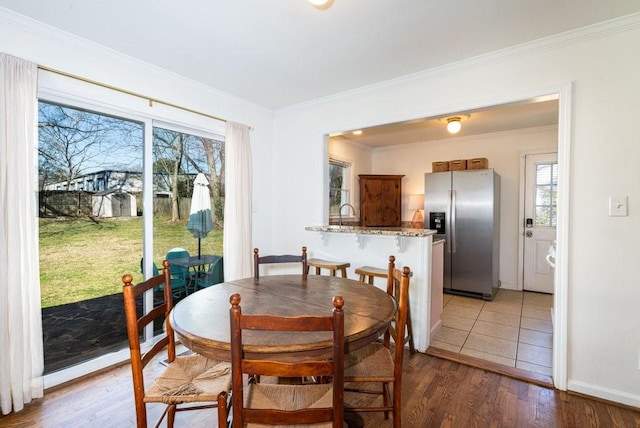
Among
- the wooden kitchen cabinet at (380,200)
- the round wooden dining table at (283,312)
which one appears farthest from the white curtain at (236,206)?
the wooden kitchen cabinet at (380,200)

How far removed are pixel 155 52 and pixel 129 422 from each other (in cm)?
262

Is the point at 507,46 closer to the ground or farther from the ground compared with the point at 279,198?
farther from the ground

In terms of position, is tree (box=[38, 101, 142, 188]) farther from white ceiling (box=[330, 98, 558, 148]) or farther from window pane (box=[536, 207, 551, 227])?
window pane (box=[536, 207, 551, 227])

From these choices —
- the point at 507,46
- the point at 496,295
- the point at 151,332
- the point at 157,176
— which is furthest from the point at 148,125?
the point at 496,295

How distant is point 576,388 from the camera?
211 centimetres

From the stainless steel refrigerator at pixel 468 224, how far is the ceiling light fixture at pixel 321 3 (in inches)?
137

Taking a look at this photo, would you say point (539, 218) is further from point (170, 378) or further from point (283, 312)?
point (170, 378)

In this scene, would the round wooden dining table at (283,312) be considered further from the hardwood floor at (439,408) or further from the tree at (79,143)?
the tree at (79,143)

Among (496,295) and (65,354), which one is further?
(496,295)

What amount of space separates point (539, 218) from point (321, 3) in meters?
4.58

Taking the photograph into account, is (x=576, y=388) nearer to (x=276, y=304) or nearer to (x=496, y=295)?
(x=276, y=304)

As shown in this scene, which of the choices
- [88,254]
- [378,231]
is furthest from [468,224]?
[88,254]

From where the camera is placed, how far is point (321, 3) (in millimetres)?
1708


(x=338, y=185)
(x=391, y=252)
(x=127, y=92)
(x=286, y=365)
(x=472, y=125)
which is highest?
(x=472, y=125)
